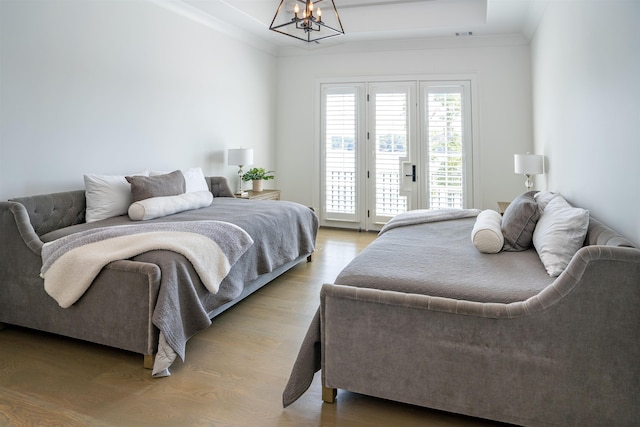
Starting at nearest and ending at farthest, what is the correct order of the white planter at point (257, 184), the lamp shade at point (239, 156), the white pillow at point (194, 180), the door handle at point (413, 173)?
the white pillow at point (194, 180) < the lamp shade at point (239, 156) < the white planter at point (257, 184) < the door handle at point (413, 173)

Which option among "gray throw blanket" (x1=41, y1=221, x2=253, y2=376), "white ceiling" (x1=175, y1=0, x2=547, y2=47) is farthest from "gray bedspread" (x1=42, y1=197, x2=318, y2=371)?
"white ceiling" (x1=175, y1=0, x2=547, y2=47)

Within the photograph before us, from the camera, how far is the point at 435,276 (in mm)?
1973

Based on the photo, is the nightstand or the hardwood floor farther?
the nightstand

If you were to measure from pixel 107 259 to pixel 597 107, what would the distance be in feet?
9.78

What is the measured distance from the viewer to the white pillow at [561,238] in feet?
6.51

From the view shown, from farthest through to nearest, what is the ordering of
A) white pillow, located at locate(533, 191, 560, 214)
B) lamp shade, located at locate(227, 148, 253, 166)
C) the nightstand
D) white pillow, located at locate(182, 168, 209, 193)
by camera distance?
the nightstand → lamp shade, located at locate(227, 148, 253, 166) → white pillow, located at locate(182, 168, 209, 193) → white pillow, located at locate(533, 191, 560, 214)

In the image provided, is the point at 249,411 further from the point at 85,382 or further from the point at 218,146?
the point at 218,146

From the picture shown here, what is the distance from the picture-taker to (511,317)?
1651mm

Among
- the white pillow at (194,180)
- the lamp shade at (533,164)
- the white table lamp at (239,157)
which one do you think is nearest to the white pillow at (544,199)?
the lamp shade at (533,164)

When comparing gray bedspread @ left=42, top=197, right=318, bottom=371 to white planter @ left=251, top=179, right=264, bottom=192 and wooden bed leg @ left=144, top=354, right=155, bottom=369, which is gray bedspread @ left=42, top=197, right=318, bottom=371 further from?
white planter @ left=251, top=179, right=264, bottom=192

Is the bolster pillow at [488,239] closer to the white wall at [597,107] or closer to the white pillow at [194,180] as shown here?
the white wall at [597,107]

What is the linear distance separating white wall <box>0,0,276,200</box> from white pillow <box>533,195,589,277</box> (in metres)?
3.56

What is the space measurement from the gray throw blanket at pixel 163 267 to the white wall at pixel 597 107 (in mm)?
2274

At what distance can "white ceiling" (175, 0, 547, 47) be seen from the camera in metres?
4.73
